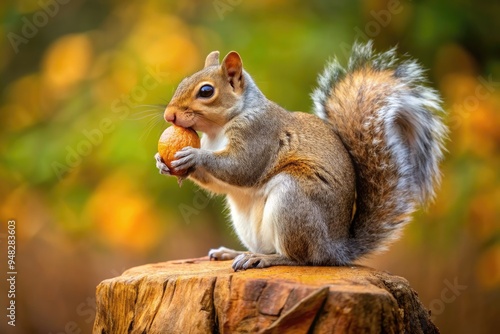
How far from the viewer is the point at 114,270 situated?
155 inches

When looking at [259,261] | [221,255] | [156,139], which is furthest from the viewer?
[156,139]

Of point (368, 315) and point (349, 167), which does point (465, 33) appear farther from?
point (368, 315)

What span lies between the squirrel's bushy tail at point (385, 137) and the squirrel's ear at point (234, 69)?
0.38 metres

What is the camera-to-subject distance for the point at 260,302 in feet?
6.30

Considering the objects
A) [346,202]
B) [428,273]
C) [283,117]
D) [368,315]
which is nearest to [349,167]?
[346,202]

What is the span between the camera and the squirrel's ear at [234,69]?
2.43 meters

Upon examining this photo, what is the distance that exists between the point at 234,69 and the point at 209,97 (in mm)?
158

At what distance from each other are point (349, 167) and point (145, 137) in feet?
6.05

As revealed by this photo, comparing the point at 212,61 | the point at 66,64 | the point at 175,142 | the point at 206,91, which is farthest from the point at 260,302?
the point at 66,64

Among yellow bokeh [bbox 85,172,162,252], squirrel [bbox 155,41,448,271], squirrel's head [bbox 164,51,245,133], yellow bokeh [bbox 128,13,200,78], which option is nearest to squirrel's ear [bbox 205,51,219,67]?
squirrel [bbox 155,41,448,271]

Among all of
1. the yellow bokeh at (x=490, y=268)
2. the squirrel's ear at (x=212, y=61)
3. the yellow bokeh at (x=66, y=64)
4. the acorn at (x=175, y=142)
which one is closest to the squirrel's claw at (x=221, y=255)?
the acorn at (x=175, y=142)

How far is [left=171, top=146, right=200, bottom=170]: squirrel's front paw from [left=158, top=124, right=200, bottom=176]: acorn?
1.0 inches

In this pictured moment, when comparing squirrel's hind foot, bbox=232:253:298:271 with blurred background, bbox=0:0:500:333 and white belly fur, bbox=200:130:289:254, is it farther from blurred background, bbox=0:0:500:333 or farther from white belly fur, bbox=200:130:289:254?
blurred background, bbox=0:0:500:333

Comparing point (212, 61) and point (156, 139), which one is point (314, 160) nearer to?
point (212, 61)
